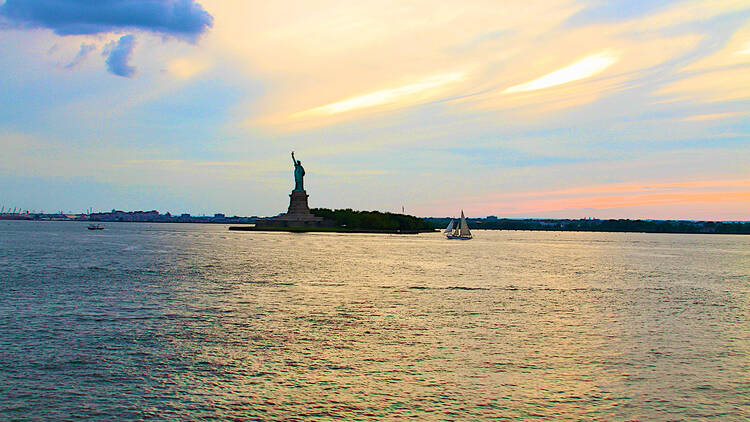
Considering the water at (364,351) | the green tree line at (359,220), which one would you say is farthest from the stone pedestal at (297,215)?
the water at (364,351)

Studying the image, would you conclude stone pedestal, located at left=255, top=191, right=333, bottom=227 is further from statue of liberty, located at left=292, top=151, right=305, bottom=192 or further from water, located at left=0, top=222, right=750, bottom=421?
water, located at left=0, top=222, right=750, bottom=421

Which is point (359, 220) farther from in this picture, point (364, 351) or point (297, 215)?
point (364, 351)

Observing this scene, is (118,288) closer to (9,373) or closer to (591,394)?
(9,373)

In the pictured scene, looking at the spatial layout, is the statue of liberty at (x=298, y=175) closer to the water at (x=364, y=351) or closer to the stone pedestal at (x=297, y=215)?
the stone pedestal at (x=297, y=215)

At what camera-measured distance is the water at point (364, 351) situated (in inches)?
599

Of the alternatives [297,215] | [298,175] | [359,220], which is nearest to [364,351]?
[298,175]

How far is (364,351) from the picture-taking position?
67.6 feet

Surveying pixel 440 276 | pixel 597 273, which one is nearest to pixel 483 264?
pixel 597 273

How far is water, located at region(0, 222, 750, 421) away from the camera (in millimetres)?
15219

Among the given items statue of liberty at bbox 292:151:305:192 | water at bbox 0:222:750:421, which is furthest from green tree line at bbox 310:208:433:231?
water at bbox 0:222:750:421

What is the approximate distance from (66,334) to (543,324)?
17.6 metres

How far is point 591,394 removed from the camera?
16422 mm

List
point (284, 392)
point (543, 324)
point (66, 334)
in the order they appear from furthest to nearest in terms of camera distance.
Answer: point (543, 324) < point (66, 334) < point (284, 392)

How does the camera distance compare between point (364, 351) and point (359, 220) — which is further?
point (359, 220)
